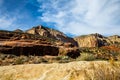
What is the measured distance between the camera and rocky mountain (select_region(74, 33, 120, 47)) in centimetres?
16425

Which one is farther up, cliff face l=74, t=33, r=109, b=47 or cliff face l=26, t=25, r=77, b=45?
cliff face l=26, t=25, r=77, b=45

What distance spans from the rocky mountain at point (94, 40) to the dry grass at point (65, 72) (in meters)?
158

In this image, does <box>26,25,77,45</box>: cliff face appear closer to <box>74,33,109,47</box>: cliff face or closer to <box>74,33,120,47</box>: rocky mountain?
<box>74,33,109,47</box>: cliff face

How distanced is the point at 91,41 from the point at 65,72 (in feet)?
535

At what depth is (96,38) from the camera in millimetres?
166750

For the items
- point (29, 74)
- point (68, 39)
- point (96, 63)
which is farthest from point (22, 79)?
point (68, 39)

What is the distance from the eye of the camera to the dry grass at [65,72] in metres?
3.61

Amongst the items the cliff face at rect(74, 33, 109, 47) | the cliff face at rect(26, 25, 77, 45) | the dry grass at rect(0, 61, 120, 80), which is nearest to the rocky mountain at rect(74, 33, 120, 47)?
the cliff face at rect(74, 33, 109, 47)

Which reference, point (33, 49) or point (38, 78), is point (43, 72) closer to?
point (38, 78)

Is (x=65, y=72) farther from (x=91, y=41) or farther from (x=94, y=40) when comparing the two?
(x=91, y=41)

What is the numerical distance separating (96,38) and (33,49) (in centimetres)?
14618

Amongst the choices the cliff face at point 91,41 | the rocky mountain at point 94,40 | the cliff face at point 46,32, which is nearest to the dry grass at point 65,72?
the cliff face at point 46,32

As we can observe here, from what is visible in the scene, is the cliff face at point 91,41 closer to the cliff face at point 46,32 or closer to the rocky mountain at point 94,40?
the rocky mountain at point 94,40

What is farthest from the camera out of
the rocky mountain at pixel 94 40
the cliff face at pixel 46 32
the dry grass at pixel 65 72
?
Result: the rocky mountain at pixel 94 40
